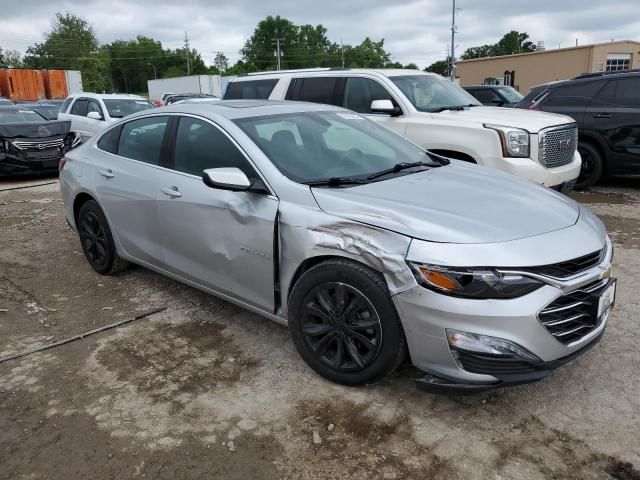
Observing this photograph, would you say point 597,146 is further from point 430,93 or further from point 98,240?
point 98,240

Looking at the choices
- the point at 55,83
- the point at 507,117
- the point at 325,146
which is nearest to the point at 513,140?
the point at 507,117

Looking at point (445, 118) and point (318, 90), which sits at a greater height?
point (318, 90)

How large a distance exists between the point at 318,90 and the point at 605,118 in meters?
4.37

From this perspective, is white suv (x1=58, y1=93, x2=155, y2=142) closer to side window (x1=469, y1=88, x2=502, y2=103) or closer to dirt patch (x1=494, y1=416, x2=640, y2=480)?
side window (x1=469, y1=88, x2=502, y2=103)

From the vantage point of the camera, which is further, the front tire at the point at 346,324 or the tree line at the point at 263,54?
the tree line at the point at 263,54

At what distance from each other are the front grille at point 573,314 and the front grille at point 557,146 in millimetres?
3865

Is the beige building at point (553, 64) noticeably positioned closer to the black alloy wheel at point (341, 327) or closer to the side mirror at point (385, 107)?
the side mirror at point (385, 107)

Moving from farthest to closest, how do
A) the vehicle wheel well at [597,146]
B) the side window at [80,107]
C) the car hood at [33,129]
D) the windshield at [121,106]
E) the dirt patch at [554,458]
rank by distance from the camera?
the side window at [80,107] < the windshield at [121,106] < the car hood at [33,129] < the vehicle wheel well at [597,146] < the dirt patch at [554,458]

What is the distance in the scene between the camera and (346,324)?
305 cm

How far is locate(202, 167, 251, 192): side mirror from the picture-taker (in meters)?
3.40

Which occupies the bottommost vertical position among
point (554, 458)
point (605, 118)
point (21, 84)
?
point (554, 458)

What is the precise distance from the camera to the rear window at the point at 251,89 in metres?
8.01

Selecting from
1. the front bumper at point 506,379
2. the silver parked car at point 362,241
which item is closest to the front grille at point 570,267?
the silver parked car at point 362,241

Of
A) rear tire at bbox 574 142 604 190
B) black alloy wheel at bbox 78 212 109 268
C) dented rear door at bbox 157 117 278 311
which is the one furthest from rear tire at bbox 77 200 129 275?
rear tire at bbox 574 142 604 190
